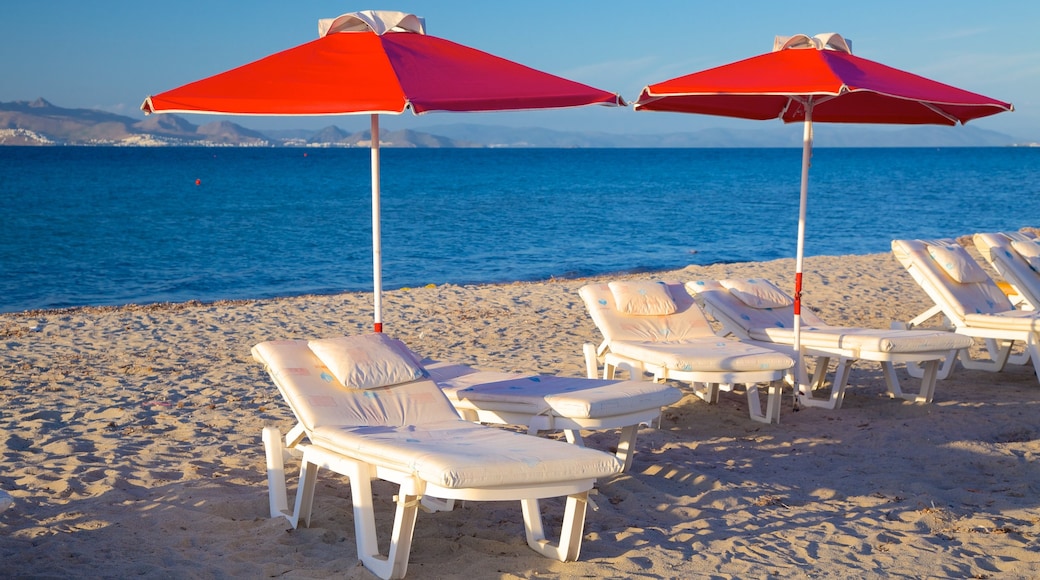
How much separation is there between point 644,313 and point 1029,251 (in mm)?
3648

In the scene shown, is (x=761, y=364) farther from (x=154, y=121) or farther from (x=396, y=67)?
(x=154, y=121)

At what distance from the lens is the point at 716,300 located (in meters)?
6.48

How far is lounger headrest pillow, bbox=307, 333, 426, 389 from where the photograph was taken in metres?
4.16

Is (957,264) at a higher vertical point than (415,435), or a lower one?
higher

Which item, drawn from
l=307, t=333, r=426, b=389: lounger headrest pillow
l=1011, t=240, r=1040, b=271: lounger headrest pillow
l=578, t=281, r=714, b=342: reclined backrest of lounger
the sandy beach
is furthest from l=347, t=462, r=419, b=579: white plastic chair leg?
l=1011, t=240, r=1040, b=271: lounger headrest pillow

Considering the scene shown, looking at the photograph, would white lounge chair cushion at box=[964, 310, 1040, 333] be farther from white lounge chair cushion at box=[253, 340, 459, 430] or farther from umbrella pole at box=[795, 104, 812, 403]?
white lounge chair cushion at box=[253, 340, 459, 430]

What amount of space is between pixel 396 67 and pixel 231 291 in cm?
1204

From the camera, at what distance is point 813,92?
486cm

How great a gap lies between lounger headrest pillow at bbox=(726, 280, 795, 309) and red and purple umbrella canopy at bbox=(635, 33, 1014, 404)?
25.1 inches

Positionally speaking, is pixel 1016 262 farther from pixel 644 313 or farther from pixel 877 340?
pixel 644 313

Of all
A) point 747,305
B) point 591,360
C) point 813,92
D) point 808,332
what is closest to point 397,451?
point 591,360

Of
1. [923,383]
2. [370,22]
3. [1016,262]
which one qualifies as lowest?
[923,383]

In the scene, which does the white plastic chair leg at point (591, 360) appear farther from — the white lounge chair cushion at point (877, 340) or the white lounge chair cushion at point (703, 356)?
the white lounge chair cushion at point (877, 340)

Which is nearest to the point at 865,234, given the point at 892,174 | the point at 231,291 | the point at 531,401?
the point at 231,291
